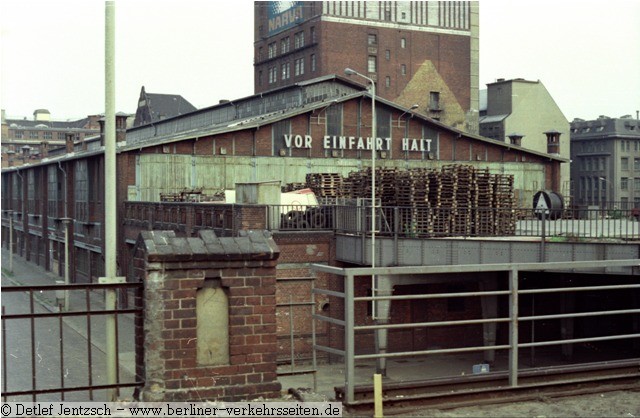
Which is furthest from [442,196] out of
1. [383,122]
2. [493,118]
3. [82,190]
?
[493,118]

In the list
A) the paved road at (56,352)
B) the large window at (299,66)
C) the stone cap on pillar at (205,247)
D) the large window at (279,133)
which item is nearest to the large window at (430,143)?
the large window at (279,133)

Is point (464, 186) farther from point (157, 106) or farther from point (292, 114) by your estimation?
point (157, 106)

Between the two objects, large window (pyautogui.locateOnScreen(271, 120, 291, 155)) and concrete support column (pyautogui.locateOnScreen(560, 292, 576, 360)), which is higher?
large window (pyautogui.locateOnScreen(271, 120, 291, 155))

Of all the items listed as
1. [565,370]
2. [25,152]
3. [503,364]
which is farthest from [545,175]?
[25,152]

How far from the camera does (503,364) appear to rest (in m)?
34.1

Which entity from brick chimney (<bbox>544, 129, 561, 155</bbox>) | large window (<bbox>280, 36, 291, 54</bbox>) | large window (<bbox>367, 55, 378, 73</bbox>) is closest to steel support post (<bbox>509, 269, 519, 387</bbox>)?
brick chimney (<bbox>544, 129, 561, 155</bbox>)

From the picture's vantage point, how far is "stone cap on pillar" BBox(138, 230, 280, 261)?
8.16 metres

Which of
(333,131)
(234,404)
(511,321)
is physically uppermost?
(333,131)

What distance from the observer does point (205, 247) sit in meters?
8.40

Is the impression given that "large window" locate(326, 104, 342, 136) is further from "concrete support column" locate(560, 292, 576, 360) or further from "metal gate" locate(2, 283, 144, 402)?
"concrete support column" locate(560, 292, 576, 360)

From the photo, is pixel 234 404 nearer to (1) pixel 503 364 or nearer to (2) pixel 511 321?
(2) pixel 511 321

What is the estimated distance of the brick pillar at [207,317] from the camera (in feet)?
26.6

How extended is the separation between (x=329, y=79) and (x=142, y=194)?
2136cm

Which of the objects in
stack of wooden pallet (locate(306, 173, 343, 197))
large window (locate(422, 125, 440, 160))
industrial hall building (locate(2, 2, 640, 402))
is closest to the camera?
industrial hall building (locate(2, 2, 640, 402))
